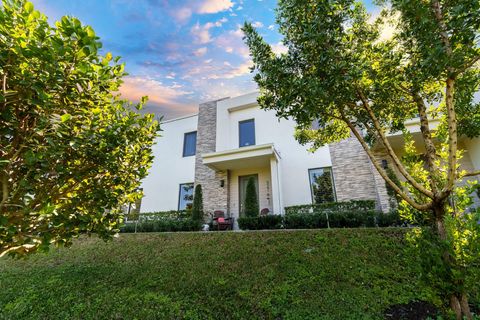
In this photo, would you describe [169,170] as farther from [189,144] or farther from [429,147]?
[429,147]

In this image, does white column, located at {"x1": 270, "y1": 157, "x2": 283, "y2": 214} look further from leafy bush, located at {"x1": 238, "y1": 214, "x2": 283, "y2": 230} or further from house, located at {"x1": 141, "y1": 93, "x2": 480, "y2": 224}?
leafy bush, located at {"x1": 238, "y1": 214, "x2": 283, "y2": 230}

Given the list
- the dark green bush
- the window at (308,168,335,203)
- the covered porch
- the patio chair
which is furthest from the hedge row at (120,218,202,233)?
the window at (308,168,335,203)

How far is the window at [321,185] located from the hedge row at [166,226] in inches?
222

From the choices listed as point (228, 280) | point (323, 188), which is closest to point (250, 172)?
point (323, 188)

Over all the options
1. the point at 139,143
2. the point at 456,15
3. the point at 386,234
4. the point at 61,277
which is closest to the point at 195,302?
the point at 139,143

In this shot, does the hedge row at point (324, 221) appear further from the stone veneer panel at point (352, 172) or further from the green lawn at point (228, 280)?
the stone veneer panel at point (352, 172)

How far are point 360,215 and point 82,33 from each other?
8838 mm

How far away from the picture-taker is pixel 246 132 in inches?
519

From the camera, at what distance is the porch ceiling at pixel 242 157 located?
10.3 m

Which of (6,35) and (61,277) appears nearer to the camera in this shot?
(6,35)

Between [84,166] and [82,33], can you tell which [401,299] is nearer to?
[84,166]

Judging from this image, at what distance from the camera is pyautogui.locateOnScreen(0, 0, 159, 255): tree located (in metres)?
2.38

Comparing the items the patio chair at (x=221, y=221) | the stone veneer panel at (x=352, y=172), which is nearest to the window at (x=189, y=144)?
the patio chair at (x=221, y=221)

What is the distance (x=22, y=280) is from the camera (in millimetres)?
6883
